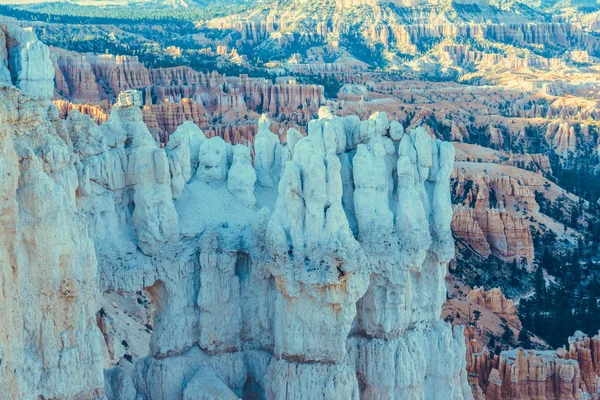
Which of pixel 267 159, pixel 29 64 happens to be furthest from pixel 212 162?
pixel 29 64

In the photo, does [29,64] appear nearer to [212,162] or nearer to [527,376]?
[212,162]

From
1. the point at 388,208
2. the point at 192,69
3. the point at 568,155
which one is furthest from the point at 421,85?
the point at 388,208

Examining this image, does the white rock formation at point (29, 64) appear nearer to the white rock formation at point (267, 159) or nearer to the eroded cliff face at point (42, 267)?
the eroded cliff face at point (42, 267)

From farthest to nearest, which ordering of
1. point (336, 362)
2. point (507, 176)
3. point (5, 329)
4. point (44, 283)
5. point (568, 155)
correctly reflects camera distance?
1. point (568, 155)
2. point (507, 176)
3. point (336, 362)
4. point (44, 283)
5. point (5, 329)

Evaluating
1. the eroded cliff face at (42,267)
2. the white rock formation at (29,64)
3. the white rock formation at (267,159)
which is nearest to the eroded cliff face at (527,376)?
the white rock formation at (267,159)

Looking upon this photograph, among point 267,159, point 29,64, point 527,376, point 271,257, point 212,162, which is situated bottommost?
point 527,376

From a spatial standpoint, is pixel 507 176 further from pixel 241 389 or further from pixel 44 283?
pixel 44 283

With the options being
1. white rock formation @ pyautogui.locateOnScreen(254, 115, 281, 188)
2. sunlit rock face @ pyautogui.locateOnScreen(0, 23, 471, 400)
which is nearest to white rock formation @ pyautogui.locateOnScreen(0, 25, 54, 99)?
sunlit rock face @ pyautogui.locateOnScreen(0, 23, 471, 400)

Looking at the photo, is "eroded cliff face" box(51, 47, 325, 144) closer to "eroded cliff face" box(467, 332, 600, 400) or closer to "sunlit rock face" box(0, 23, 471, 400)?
"eroded cliff face" box(467, 332, 600, 400)
